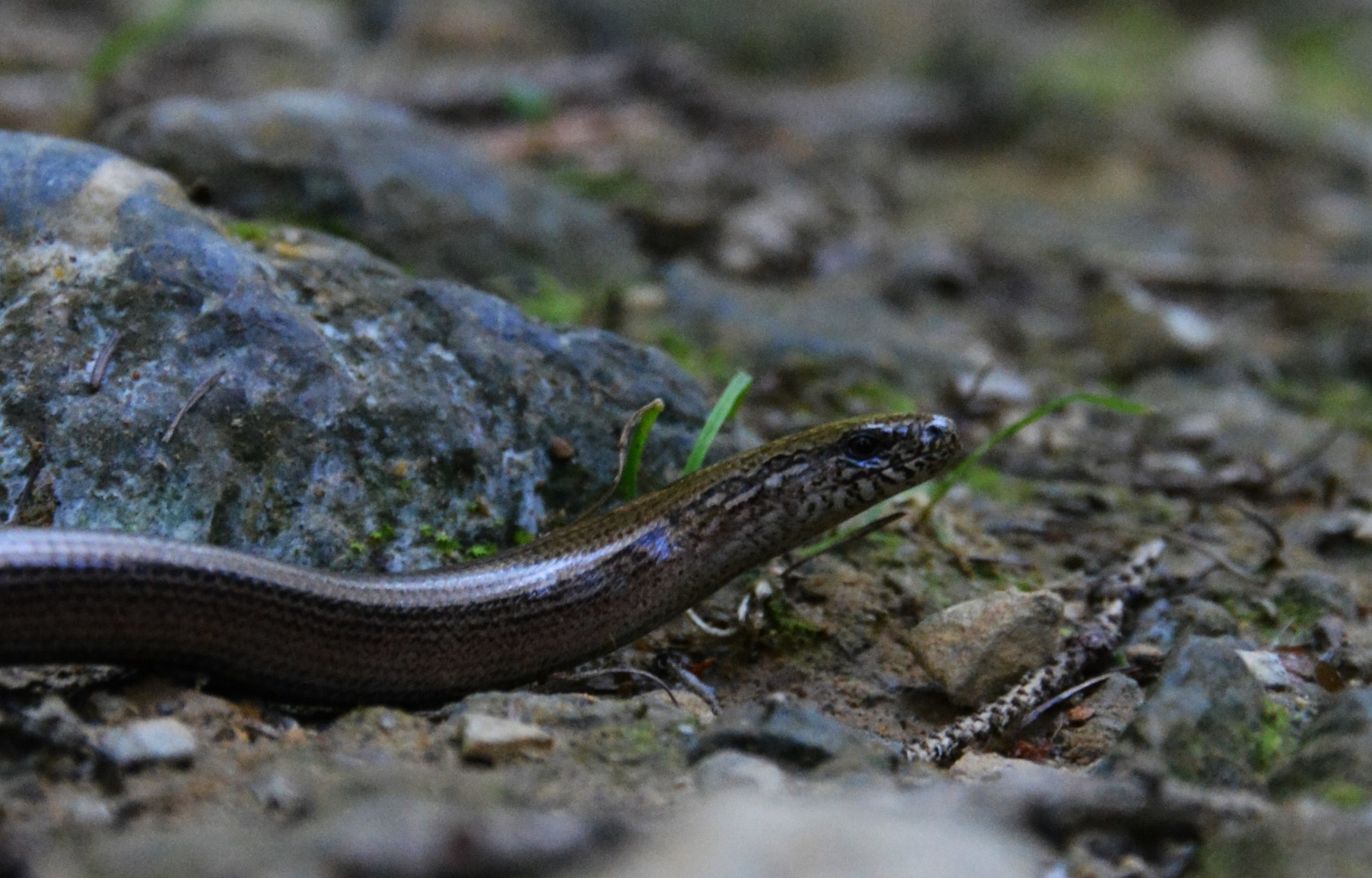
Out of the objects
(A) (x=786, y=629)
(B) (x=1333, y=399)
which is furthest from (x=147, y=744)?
(B) (x=1333, y=399)

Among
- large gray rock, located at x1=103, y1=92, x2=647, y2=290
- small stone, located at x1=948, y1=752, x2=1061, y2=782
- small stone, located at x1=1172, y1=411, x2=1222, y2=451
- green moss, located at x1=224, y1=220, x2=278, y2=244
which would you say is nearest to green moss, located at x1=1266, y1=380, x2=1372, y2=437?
small stone, located at x1=1172, y1=411, x2=1222, y2=451

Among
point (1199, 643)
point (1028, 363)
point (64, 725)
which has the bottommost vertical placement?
point (1028, 363)

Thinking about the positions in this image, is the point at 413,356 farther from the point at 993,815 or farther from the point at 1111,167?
the point at 1111,167

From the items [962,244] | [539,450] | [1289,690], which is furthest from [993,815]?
[962,244]

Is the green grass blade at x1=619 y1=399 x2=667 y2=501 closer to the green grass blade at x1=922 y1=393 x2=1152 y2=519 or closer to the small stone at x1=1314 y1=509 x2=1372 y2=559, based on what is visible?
the green grass blade at x1=922 y1=393 x2=1152 y2=519

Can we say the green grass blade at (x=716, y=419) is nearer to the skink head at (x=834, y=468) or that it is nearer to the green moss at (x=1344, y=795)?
the skink head at (x=834, y=468)

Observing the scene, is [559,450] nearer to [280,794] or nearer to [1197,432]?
[280,794]

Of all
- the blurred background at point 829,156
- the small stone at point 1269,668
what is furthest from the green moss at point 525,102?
the small stone at point 1269,668
